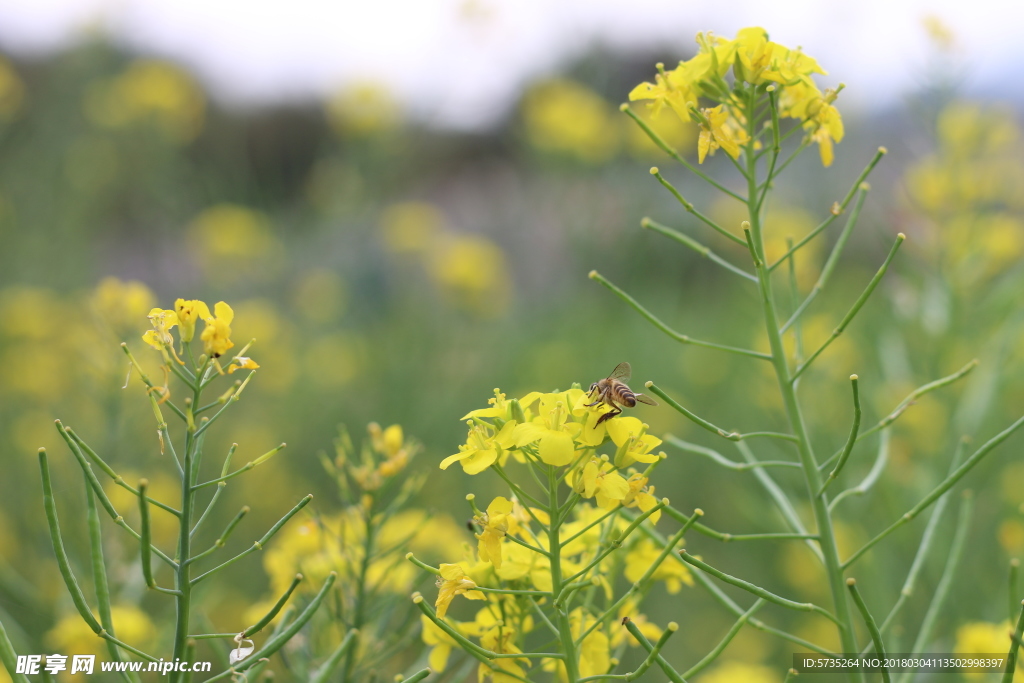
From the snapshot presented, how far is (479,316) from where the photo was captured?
4.53m

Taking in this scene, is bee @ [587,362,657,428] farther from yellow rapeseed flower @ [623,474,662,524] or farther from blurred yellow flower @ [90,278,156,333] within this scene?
blurred yellow flower @ [90,278,156,333]

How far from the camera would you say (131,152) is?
213 inches

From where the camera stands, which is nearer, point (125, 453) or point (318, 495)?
point (125, 453)

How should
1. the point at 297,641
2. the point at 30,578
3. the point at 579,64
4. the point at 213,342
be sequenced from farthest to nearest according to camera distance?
the point at 579,64 < the point at 30,578 < the point at 297,641 < the point at 213,342

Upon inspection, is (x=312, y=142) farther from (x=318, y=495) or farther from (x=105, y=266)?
(x=318, y=495)

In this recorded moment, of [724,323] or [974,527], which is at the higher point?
[724,323]

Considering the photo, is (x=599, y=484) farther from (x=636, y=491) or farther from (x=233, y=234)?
(x=233, y=234)

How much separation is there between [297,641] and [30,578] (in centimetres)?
177

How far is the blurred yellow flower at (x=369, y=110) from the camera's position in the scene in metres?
4.46

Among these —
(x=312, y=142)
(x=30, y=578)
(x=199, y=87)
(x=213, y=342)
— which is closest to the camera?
(x=213, y=342)

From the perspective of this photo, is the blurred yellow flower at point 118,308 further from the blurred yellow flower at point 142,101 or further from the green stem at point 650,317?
the blurred yellow flower at point 142,101

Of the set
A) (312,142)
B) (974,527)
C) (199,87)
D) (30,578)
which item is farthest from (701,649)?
(312,142)

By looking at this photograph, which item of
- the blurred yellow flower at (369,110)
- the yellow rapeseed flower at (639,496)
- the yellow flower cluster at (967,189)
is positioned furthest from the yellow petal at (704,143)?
the blurred yellow flower at (369,110)


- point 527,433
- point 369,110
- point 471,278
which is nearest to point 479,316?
point 471,278
